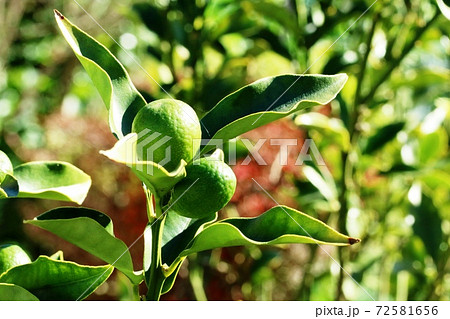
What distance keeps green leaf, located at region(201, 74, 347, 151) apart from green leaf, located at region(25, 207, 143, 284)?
137 millimetres

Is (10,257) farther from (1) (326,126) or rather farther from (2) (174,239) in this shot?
(1) (326,126)

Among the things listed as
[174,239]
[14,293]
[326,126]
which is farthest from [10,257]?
[326,126]

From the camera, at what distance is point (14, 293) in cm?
57

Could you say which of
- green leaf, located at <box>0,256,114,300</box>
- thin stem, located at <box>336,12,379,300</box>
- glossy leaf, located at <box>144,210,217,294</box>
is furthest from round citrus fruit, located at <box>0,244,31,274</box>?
thin stem, located at <box>336,12,379,300</box>

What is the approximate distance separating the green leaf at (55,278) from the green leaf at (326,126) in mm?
727

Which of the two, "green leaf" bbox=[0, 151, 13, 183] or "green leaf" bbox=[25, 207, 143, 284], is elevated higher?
"green leaf" bbox=[0, 151, 13, 183]

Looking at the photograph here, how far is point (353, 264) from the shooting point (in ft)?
5.22

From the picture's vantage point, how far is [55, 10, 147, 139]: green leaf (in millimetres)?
592

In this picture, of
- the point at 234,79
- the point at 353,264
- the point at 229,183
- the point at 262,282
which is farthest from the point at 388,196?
the point at 229,183

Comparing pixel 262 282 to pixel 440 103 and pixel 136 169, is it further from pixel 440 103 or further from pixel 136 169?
pixel 136 169

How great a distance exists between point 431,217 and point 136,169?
3.46 feet

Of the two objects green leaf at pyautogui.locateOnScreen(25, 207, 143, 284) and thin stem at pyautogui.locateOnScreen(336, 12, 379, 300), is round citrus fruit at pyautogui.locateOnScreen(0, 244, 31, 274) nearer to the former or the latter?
green leaf at pyautogui.locateOnScreen(25, 207, 143, 284)

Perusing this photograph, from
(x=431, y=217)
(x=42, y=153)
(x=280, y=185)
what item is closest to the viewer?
(x=431, y=217)
